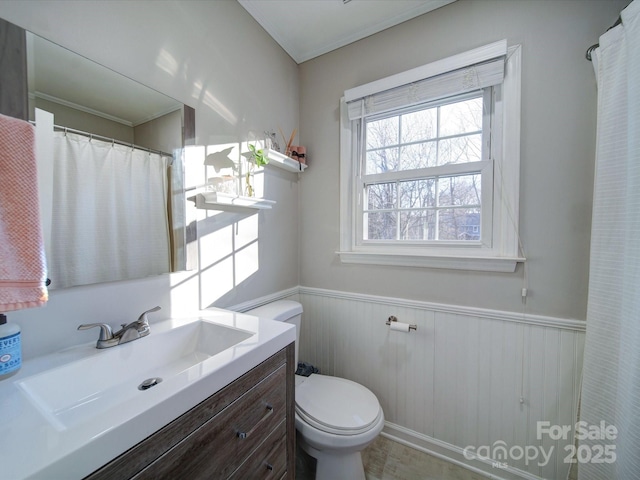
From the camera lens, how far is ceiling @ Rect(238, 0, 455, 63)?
144 centimetres

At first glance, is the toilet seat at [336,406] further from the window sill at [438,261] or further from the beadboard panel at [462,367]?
the window sill at [438,261]

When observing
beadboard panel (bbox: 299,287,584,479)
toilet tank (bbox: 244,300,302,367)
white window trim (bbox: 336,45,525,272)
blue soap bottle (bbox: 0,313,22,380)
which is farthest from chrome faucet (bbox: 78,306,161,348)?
white window trim (bbox: 336,45,525,272)

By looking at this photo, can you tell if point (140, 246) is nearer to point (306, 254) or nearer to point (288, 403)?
point (288, 403)

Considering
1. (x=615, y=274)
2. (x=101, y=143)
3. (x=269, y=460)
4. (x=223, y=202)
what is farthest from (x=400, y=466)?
(x=101, y=143)

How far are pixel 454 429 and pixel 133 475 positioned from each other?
1552 millimetres

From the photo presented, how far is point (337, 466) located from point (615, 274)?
1414 millimetres

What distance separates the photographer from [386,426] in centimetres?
159

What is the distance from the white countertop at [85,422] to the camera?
41 cm

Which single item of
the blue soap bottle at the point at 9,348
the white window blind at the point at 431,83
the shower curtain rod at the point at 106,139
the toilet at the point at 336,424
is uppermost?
the white window blind at the point at 431,83

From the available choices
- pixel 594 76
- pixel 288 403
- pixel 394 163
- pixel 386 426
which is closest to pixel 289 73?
pixel 394 163

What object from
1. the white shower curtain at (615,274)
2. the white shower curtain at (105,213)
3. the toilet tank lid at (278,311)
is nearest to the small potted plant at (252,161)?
the white shower curtain at (105,213)

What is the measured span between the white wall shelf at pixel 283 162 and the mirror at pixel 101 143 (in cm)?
44

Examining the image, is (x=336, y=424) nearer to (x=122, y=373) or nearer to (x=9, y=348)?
(x=122, y=373)

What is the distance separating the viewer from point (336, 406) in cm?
126
